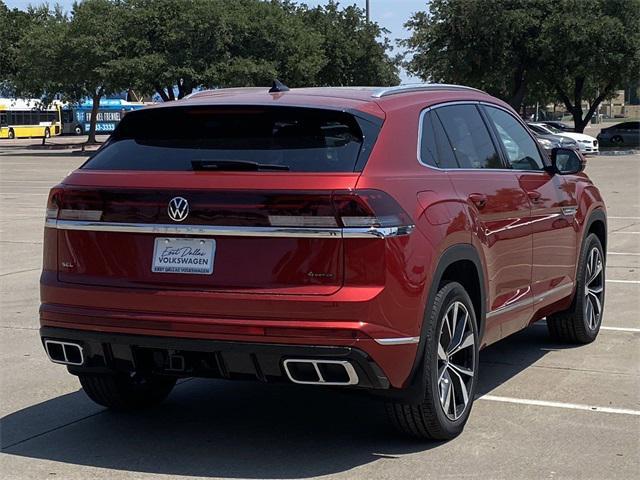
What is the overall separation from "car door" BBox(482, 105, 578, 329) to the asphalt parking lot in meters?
0.62

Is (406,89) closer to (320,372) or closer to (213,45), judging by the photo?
(320,372)

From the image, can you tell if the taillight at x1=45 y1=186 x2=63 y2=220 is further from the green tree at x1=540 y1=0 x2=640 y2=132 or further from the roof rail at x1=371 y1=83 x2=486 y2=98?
the green tree at x1=540 y1=0 x2=640 y2=132

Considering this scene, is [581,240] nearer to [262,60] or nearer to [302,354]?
[302,354]

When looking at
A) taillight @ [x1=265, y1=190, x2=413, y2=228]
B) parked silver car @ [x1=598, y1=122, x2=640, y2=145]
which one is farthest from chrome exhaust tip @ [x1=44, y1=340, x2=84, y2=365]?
parked silver car @ [x1=598, y1=122, x2=640, y2=145]

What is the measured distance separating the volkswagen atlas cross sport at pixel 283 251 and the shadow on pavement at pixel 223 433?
0.29 metres

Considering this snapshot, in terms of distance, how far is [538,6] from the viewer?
48.2m

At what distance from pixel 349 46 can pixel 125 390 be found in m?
55.5

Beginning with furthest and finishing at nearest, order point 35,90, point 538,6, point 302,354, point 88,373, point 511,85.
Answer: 1. point 35,90
2. point 511,85
3. point 538,6
4. point 88,373
5. point 302,354

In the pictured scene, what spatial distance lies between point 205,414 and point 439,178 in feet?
6.57

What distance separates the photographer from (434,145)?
5.58 meters

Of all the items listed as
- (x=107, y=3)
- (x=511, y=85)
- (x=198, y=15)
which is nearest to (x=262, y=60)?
(x=198, y=15)

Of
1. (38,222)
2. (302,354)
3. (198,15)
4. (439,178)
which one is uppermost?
(198,15)

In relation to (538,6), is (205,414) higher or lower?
lower

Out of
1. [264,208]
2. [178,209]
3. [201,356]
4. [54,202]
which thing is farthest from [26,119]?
[264,208]
